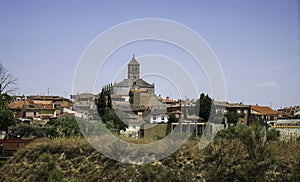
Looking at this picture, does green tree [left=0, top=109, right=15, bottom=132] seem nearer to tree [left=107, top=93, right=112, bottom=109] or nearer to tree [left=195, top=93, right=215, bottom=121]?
tree [left=107, top=93, right=112, bottom=109]

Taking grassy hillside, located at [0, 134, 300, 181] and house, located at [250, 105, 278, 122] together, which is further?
house, located at [250, 105, 278, 122]

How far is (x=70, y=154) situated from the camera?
40.1 ft

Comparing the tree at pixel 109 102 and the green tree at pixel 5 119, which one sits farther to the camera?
the tree at pixel 109 102

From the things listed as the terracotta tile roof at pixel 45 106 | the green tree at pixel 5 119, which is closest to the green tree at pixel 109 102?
the green tree at pixel 5 119

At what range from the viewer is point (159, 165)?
10.3 metres

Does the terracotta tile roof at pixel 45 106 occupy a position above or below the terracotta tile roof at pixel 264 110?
above

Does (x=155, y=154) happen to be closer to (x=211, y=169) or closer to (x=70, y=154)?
(x=211, y=169)

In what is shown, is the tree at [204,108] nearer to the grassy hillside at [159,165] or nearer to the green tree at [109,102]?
the green tree at [109,102]

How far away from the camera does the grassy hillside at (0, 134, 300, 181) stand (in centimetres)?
891

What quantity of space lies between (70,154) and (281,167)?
5947 mm

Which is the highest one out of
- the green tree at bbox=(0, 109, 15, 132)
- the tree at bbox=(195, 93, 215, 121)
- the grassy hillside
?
the tree at bbox=(195, 93, 215, 121)

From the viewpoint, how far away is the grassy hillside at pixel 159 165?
29.2 feet

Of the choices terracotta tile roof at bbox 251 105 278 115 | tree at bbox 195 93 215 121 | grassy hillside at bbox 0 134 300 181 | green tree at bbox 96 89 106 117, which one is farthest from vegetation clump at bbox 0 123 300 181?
terracotta tile roof at bbox 251 105 278 115

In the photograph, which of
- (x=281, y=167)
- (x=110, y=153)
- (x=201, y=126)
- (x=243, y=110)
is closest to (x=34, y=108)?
(x=243, y=110)
